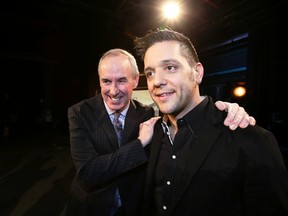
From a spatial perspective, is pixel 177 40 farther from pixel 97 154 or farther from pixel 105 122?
pixel 97 154

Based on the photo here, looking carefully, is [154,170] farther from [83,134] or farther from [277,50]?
[277,50]

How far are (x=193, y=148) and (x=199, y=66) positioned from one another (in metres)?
0.54

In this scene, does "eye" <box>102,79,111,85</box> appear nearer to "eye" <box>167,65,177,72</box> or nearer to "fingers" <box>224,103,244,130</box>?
"eye" <box>167,65,177,72</box>

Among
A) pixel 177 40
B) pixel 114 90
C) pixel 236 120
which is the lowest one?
pixel 236 120

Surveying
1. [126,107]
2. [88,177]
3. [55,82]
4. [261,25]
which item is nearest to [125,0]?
[261,25]

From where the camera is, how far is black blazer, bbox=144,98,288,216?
1125 mm

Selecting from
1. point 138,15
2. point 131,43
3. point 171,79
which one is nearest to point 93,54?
point 131,43

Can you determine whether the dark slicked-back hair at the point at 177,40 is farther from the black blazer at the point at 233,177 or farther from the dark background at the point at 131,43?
the dark background at the point at 131,43

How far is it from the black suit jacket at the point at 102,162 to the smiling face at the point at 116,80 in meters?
0.09

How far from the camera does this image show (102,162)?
59.4 inches

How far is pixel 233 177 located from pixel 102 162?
0.79 m

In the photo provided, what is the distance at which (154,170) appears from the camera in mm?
1440

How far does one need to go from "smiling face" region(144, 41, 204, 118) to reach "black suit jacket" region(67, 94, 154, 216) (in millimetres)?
368

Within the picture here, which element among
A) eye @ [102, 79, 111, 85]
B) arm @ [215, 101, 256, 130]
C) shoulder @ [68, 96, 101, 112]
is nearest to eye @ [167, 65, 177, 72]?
arm @ [215, 101, 256, 130]
